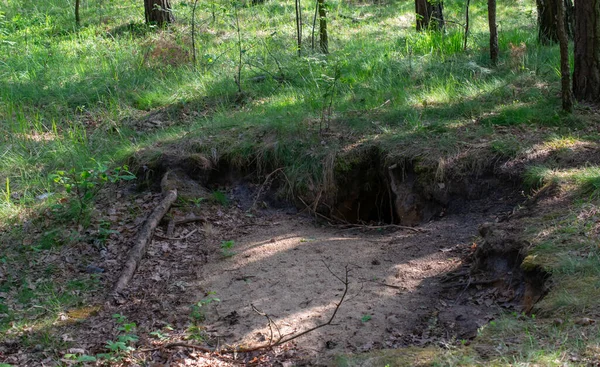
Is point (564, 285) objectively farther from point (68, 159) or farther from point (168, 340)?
point (68, 159)

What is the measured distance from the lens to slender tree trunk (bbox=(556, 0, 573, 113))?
21.4ft

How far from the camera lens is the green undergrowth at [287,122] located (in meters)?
4.80

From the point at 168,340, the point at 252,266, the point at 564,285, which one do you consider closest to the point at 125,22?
the point at 252,266

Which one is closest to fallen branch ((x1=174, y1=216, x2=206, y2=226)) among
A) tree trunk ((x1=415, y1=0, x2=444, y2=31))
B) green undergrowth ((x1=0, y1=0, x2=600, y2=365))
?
green undergrowth ((x1=0, y1=0, x2=600, y2=365))

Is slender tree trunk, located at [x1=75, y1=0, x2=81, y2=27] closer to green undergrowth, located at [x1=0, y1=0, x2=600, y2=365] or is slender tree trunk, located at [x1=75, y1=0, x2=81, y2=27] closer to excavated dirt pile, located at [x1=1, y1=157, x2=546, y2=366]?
green undergrowth, located at [x1=0, y1=0, x2=600, y2=365]

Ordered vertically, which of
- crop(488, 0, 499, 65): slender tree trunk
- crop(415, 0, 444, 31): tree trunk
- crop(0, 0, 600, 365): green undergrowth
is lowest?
crop(0, 0, 600, 365): green undergrowth

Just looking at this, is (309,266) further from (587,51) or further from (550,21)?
(550,21)

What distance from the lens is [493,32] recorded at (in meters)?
8.36

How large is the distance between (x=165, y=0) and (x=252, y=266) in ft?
25.5

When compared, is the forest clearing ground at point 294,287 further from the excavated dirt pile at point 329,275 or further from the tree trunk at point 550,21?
the tree trunk at point 550,21

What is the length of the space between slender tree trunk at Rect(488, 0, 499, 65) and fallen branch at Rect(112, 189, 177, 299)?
4717 mm

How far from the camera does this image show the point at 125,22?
12305 millimetres

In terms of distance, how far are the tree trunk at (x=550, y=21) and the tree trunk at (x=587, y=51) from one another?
209 cm

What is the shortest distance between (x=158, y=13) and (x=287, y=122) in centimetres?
557
